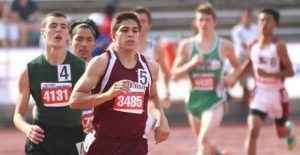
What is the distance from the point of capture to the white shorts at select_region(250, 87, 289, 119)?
12781 millimetres

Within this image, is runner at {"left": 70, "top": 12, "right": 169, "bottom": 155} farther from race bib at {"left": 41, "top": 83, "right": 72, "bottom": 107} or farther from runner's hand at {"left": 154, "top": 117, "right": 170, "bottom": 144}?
race bib at {"left": 41, "top": 83, "right": 72, "bottom": 107}

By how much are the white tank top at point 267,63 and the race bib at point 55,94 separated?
4600mm

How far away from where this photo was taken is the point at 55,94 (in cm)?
882

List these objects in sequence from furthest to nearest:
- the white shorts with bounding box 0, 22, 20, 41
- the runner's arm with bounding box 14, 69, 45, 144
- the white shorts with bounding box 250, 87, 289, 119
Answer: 1. the white shorts with bounding box 0, 22, 20, 41
2. the white shorts with bounding box 250, 87, 289, 119
3. the runner's arm with bounding box 14, 69, 45, 144

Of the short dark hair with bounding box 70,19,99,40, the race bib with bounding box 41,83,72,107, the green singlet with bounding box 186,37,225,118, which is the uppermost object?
the short dark hair with bounding box 70,19,99,40

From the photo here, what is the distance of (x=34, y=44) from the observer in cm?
2097

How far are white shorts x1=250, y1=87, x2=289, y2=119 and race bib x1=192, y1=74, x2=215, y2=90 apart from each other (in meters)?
0.70

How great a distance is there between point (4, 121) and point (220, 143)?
18.5 ft

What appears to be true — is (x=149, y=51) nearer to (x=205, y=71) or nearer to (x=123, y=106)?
(x=205, y=71)

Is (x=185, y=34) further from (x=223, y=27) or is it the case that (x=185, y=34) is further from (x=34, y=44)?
(x=34, y=44)

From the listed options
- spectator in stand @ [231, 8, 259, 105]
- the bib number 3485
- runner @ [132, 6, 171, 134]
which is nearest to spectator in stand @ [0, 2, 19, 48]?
spectator in stand @ [231, 8, 259, 105]

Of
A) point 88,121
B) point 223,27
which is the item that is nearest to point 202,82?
point 88,121

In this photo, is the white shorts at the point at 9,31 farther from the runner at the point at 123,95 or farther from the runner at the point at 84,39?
the runner at the point at 123,95

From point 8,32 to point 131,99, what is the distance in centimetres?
1280
